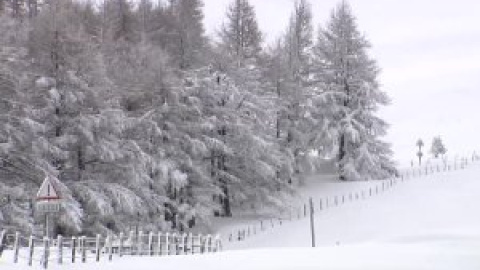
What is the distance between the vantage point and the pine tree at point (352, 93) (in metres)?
58.3

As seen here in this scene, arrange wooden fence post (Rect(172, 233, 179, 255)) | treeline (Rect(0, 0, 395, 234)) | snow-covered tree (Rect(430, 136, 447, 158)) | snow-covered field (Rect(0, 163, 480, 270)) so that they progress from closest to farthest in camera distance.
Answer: snow-covered field (Rect(0, 163, 480, 270))
wooden fence post (Rect(172, 233, 179, 255))
treeline (Rect(0, 0, 395, 234))
snow-covered tree (Rect(430, 136, 447, 158))

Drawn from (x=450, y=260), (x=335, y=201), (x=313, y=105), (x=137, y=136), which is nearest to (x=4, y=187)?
(x=137, y=136)

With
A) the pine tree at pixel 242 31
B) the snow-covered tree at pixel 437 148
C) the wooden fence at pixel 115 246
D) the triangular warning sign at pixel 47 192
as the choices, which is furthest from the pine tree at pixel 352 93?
the snow-covered tree at pixel 437 148

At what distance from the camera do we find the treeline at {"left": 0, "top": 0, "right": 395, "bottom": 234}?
33.2 meters

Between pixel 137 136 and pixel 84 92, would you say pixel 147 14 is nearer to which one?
pixel 137 136

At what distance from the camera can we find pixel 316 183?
58.7 metres

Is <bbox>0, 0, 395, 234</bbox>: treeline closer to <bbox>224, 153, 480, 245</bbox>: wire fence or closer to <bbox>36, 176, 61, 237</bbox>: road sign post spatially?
<bbox>224, 153, 480, 245</bbox>: wire fence

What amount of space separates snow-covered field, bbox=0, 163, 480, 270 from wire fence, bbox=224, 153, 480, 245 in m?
0.64

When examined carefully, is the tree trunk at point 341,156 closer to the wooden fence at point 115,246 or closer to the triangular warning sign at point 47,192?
the wooden fence at point 115,246

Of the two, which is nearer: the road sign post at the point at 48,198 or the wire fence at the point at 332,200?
the road sign post at the point at 48,198

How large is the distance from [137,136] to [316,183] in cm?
2073

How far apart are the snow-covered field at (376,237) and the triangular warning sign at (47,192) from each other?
1780 millimetres

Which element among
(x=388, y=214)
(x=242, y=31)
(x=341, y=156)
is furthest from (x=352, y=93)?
(x=388, y=214)

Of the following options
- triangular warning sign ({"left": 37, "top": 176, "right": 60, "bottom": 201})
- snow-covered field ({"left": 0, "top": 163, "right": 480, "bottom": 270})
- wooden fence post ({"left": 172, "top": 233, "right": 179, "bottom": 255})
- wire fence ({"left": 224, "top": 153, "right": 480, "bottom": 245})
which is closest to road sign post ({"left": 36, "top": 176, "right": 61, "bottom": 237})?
triangular warning sign ({"left": 37, "top": 176, "right": 60, "bottom": 201})
